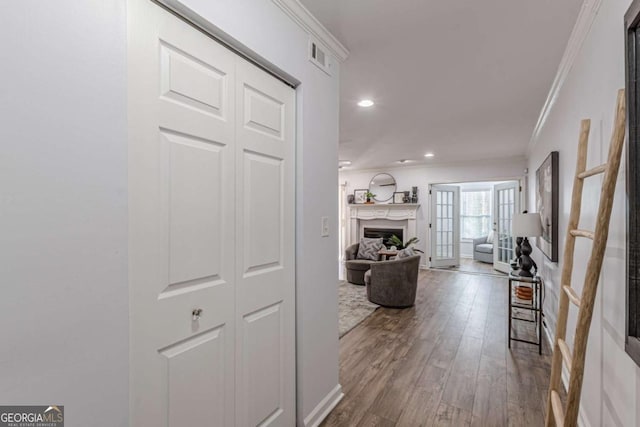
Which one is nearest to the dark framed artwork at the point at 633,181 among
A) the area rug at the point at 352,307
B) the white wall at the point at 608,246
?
the white wall at the point at 608,246

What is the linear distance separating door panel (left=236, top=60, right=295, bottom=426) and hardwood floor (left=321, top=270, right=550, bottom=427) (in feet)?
2.04

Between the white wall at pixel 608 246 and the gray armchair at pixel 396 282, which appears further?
the gray armchair at pixel 396 282

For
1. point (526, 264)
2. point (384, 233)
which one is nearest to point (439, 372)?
point (526, 264)

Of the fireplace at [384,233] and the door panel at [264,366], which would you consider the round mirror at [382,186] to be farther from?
the door panel at [264,366]

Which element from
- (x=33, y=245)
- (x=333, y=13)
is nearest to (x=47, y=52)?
(x=33, y=245)

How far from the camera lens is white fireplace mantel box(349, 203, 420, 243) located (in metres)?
7.00

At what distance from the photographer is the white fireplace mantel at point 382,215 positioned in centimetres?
700

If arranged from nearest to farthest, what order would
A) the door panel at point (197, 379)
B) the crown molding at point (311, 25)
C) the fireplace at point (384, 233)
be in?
the door panel at point (197, 379) < the crown molding at point (311, 25) < the fireplace at point (384, 233)

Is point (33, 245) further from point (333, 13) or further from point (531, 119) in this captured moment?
point (531, 119)

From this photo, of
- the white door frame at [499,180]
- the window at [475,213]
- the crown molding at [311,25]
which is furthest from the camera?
the window at [475,213]

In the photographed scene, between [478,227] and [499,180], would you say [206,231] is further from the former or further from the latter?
[478,227]

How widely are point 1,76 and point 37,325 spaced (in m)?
0.60

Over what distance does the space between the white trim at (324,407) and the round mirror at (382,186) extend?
5763 mm

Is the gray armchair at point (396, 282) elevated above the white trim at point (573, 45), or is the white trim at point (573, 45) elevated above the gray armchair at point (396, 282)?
the white trim at point (573, 45)
